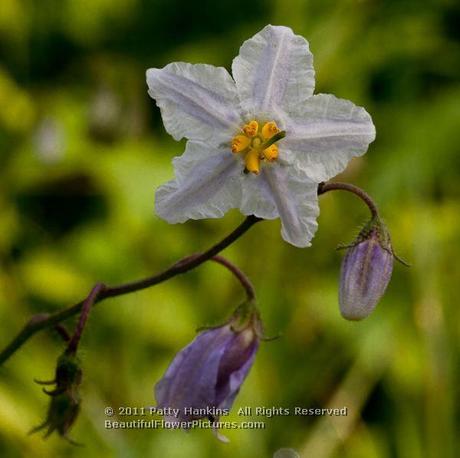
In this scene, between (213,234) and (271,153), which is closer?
(271,153)

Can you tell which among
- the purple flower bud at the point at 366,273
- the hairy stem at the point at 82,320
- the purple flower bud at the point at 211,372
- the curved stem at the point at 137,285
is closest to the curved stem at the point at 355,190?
the purple flower bud at the point at 366,273

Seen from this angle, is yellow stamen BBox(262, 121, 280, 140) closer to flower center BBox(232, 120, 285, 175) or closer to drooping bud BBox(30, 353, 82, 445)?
flower center BBox(232, 120, 285, 175)

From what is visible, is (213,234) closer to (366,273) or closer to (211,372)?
(211,372)

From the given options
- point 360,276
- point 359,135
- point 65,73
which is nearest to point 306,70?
point 359,135

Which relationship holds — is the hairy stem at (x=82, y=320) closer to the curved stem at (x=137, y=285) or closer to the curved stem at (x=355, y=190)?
the curved stem at (x=137, y=285)

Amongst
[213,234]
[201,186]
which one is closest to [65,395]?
[201,186]
